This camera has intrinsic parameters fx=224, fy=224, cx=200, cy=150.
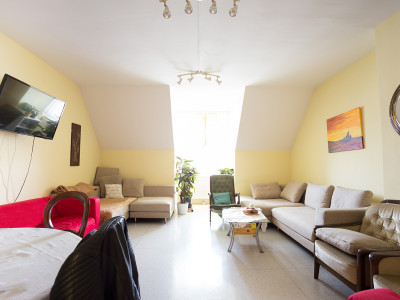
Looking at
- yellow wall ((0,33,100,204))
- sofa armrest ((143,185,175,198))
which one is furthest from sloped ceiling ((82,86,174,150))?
sofa armrest ((143,185,175,198))

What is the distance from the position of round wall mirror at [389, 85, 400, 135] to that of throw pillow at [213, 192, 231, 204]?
3302 mm

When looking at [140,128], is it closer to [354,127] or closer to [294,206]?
[294,206]

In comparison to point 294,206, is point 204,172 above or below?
above

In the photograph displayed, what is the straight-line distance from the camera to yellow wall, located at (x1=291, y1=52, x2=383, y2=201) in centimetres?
336

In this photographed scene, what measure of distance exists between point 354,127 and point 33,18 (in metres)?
4.81

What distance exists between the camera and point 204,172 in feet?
22.7

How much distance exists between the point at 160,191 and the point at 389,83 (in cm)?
486

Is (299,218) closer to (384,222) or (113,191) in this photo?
(384,222)

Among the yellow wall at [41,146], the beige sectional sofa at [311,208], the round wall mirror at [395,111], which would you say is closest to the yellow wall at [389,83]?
the round wall mirror at [395,111]

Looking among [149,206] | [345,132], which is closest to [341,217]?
[345,132]

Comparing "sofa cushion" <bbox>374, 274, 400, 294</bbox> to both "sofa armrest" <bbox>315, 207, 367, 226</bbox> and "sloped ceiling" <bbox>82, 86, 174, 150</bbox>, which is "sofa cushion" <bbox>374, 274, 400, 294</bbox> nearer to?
"sofa armrest" <bbox>315, 207, 367, 226</bbox>

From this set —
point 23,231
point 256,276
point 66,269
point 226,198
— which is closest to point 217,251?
point 256,276

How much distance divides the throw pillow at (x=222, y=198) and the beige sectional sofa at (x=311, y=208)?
39 cm

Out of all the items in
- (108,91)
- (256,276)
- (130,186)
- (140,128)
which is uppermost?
(108,91)
